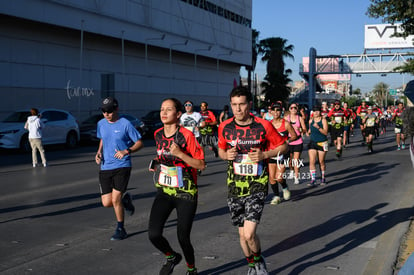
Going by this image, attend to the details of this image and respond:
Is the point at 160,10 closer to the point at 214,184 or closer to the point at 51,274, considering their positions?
the point at 214,184

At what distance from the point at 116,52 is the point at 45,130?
15069mm

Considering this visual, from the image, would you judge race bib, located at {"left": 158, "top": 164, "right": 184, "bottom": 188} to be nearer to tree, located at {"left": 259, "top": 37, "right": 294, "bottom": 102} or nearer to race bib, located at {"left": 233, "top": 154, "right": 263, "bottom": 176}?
race bib, located at {"left": 233, "top": 154, "right": 263, "bottom": 176}

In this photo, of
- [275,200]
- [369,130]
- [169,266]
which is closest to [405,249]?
[169,266]

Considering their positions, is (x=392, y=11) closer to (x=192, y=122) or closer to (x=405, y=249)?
(x=192, y=122)

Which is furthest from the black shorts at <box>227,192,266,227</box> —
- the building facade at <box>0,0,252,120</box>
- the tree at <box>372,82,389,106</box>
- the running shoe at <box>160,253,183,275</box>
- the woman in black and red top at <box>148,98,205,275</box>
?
the tree at <box>372,82,389,106</box>

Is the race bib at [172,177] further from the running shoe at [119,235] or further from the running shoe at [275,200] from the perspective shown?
the running shoe at [275,200]

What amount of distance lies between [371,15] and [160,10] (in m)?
25.6

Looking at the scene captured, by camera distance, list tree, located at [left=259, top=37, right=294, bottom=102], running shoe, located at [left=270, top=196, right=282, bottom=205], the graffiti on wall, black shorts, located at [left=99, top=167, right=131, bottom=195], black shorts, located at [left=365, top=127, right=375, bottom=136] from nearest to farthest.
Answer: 1. black shorts, located at [left=99, top=167, right=131, bottom=195]
2. running shoe, located at [left=270, top=196, right=282, bottom=205]
3. black shorts, located at [left=365, top=127, right=375, bottom=136]
4. the graffiti on wall
5. tree, located at [left=259, top=37, right=294, bottom=102]

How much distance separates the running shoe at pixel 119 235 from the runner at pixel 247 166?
226 centimetres

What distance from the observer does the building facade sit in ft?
87.0

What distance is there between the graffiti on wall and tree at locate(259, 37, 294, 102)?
28.9m

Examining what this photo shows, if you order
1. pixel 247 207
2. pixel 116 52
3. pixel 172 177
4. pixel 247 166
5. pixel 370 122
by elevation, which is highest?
pixel 116 52

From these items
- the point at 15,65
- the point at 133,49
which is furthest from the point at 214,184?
the point at 133,49

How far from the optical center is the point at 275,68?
60250 millimetres
